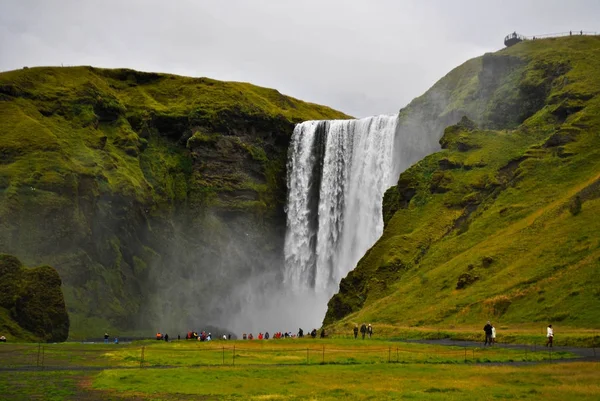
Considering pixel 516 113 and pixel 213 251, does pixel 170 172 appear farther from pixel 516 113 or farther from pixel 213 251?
pixel 516 113

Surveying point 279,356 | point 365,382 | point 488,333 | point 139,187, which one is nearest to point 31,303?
point 279,356

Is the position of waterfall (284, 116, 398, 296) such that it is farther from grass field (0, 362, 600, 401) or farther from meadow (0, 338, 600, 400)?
grass field (0, 362, 600, 401)

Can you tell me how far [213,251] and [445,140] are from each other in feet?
168

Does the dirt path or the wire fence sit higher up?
the dirt path

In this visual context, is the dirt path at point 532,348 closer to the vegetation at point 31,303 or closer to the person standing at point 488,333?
the person standing at point 488,333

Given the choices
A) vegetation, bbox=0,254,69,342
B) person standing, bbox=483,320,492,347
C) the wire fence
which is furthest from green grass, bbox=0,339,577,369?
vegetation, bbox=0,254,69,342

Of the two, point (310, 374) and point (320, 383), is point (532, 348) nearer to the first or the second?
point (310, 374)

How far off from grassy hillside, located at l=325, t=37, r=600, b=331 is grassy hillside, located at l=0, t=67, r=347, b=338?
3879 centimetres

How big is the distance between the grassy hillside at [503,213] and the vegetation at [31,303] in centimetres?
3305

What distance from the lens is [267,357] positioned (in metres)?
50.2

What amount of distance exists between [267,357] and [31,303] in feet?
135

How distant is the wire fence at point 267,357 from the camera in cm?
4434

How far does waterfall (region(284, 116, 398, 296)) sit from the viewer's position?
113725 millimetres

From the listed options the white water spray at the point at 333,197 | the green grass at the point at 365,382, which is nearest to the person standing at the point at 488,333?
the green grass at the point at 365,382
